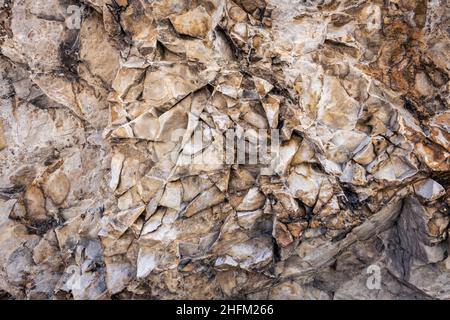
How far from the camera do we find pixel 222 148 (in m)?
6.14

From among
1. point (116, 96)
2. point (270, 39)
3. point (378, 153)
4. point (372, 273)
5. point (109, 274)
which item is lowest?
point (372, 273)

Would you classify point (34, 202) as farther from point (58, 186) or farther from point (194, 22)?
point (194, 22)

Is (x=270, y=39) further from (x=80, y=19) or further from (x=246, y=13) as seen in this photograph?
(x=80, y=19)

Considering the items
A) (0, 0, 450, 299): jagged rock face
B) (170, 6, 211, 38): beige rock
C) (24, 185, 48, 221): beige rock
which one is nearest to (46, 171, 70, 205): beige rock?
(0, 0, 450, 299): jagged rock face

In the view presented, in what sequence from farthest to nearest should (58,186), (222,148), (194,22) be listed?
(58,186) → (222,148) → (194,22)

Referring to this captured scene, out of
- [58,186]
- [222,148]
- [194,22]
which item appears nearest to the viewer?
[194,22]

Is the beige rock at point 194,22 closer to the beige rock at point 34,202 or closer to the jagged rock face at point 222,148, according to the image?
the jagged rock face at point 222,148

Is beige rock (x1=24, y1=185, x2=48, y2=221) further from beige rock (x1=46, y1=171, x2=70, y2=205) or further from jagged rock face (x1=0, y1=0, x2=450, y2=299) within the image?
beige rock (x1=46, y1=171, x2=70, y2=205)

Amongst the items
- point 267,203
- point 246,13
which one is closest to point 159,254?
point 267,203

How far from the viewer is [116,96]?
20.1 ft

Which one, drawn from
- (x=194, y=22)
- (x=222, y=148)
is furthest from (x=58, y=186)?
(x=194, y=22)

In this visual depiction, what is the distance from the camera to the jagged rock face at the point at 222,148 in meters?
5.73

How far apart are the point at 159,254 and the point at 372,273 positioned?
381 cm

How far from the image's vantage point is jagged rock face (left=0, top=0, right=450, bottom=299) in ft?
18.8
